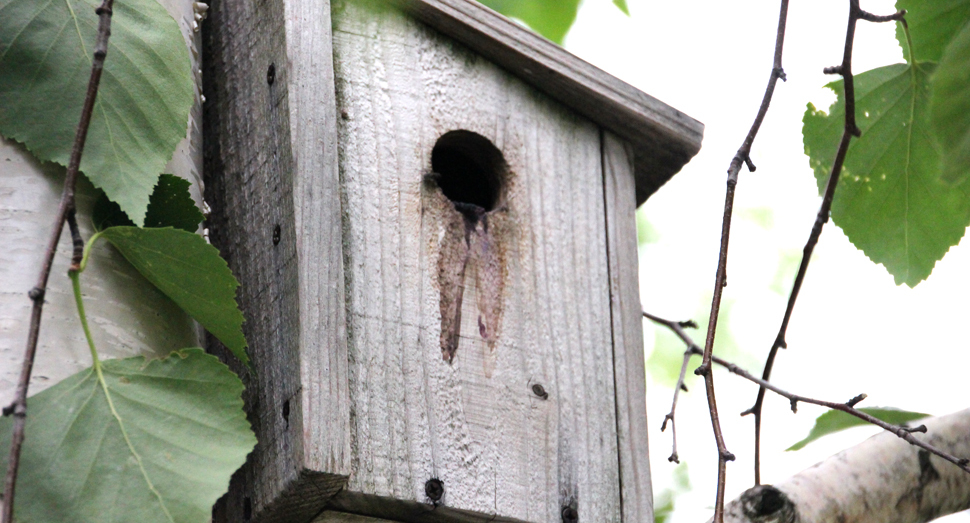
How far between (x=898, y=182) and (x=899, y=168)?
0.7 inches

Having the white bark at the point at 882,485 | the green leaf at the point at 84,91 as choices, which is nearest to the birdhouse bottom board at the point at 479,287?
the white bark at the point at 882,485

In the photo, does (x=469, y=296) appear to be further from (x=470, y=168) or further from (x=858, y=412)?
(x=858, y=412)

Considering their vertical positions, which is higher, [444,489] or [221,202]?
[221,202]

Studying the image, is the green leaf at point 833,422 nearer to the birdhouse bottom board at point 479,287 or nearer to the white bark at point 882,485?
the white bark at point 882,485

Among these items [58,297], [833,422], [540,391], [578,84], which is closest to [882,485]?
[833,422]

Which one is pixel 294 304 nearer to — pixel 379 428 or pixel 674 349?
pixel 379 428

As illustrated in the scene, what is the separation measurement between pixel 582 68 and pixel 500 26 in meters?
0.15

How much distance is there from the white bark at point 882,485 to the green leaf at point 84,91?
834mm

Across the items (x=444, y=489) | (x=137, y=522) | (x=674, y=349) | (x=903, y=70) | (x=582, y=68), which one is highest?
(x=674, y=349)

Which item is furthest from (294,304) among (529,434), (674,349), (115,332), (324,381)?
(674,349)

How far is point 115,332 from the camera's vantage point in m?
1.16

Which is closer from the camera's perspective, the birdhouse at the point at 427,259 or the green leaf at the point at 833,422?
the birdhouse at the point at 427,259

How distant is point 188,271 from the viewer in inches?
45.6

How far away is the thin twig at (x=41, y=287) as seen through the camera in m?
0.85
